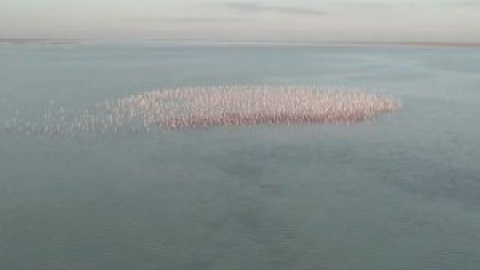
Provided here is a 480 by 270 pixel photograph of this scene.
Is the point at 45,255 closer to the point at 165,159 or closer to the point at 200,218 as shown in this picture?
the point at 200,218

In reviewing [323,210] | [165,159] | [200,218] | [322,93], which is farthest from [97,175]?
[322,93]

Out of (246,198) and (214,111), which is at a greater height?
(214,111)

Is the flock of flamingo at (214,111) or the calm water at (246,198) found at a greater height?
the flock of flamingo at (214,111)

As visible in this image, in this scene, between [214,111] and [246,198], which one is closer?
[246,198]

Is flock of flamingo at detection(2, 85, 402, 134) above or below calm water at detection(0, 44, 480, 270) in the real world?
above

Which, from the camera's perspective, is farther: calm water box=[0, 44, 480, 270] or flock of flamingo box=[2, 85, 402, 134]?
flock of flamingo box=[2, 85, 402, 134]
